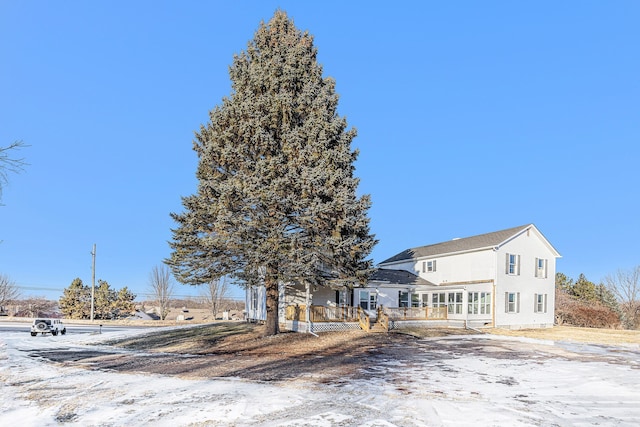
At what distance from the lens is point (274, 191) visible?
1961 centimetres

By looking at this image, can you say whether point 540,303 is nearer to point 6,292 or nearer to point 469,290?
point 469,290

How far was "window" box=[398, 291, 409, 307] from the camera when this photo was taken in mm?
32062

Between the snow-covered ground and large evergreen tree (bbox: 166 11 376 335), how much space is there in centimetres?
719

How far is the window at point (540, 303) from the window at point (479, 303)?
4866mm

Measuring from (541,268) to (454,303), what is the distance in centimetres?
832

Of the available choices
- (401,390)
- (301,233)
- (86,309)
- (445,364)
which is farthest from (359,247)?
(86,309)

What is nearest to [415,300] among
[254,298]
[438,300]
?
[438,300]

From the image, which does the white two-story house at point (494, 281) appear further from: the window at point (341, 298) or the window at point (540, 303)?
the window at point (341, 298)

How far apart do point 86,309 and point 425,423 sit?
161ft

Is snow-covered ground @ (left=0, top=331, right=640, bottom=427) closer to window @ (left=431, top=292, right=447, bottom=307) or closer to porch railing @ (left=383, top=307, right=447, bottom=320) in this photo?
porch railing @ (left=383, top=307, right=447, bottom=320)

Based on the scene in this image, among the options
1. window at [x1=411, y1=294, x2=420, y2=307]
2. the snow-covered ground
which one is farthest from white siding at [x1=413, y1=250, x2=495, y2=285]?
the snow-covered ground

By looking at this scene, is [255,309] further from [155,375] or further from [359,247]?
[155,375]

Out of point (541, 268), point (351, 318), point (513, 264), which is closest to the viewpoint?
point (351, 318)

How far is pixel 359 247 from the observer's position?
21.5 meters
